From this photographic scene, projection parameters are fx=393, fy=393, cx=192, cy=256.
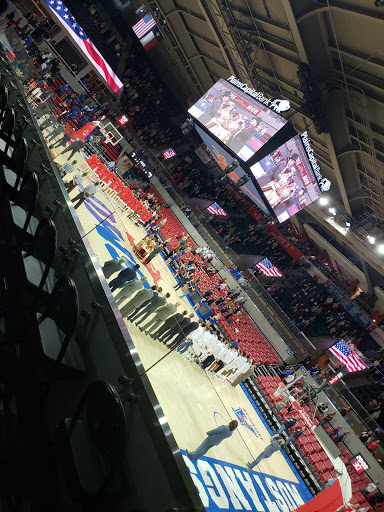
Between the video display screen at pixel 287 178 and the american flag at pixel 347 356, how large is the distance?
6543mm

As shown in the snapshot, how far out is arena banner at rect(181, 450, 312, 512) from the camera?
3881 millimetres

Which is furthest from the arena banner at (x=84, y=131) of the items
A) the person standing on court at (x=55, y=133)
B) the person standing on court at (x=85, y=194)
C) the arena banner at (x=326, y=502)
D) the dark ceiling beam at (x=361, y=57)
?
the arena banner at (x=326, y=502)

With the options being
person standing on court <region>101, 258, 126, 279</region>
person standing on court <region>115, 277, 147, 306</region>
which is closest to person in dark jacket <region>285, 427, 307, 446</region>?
person standing on court <region>115, 277, 147, 306</region>

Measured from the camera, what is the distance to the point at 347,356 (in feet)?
56.9

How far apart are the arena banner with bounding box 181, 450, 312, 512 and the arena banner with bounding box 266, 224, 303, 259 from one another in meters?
18.7

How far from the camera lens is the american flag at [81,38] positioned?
16609 millimetres

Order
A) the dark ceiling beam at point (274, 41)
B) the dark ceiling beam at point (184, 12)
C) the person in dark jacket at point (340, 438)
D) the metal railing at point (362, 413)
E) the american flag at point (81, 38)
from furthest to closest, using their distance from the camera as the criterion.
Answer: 1. the dark ceiling beam at point (184, 12)
2. the american flag at point (81, 38)
3. the metal railing at point (362, 413)
4. the dark ceiling beam at point (274, 41)
5. the person in dark jacket at point (340, 438)

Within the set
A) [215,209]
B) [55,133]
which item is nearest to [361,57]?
[55,133]

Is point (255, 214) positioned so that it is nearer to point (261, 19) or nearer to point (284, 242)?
point (284, 242)

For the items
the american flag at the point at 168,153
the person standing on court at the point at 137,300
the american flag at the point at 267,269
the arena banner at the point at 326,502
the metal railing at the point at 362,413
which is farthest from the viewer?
the american flag at the point at 168,153

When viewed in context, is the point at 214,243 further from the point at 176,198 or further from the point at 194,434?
the point at 194,434

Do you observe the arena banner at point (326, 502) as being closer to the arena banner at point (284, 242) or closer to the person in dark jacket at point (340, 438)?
the person in dark jacket at point (340, 438)

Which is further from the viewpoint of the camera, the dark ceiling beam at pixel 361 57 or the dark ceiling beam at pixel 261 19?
the dark ceiling beam at pixel 261 19

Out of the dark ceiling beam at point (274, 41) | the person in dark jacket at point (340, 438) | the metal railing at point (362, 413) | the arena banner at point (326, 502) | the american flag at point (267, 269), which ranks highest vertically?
the dark ceiling beam at point (274, 41)
